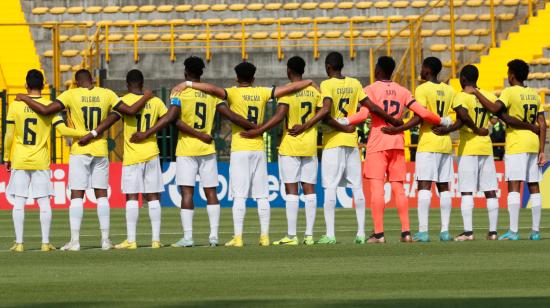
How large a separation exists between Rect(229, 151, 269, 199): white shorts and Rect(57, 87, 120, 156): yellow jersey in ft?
4.81

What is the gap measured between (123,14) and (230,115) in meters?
22.5

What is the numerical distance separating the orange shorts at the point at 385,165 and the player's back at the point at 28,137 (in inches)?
138

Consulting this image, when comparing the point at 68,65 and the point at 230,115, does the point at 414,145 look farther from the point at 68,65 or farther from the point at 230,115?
the point at 230,115

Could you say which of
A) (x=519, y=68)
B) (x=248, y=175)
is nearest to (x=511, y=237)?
(x=519, y=68)

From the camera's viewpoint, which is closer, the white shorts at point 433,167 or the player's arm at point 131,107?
the player's arm at point 131,107

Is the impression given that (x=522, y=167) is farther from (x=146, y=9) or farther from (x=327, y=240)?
(x=146, y=9)

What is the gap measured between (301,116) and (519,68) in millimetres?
2568

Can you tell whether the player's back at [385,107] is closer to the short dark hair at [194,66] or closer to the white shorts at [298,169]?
the white shorts at [298,169]

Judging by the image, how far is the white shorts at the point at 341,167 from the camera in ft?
50.4

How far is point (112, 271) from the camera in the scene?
41.0 feet

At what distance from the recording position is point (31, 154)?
15.0m

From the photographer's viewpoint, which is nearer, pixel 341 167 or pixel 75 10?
pixel 341 167

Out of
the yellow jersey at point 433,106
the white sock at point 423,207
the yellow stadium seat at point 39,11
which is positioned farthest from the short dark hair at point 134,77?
the yellow stadium seat at point 39,11

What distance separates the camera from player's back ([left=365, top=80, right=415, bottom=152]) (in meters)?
15.2
